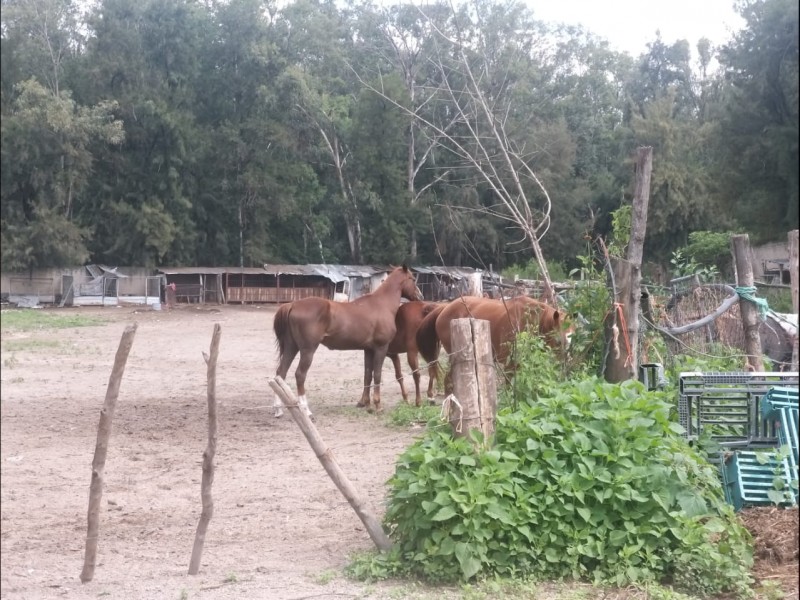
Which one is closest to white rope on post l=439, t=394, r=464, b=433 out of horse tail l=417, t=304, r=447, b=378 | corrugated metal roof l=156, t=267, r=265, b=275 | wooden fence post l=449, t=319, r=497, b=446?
wooden fence post l=449, t=319, r=497, b=446

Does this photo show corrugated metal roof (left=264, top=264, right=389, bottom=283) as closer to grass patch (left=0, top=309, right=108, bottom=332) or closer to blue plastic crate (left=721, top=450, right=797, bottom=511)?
grass patch (left=0, top=309, right=108, bottom=332)

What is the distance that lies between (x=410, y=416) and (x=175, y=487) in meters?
3.23

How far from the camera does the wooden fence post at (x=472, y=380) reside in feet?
14.3

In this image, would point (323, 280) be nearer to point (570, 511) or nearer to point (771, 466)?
point (771, 466)

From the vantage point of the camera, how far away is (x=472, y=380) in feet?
14.4

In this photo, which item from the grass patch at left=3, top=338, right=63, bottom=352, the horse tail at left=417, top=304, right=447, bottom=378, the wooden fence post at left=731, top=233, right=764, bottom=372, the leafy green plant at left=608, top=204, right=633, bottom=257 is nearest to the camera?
the grass patch at left=3, top=338, right=63, bottom=352

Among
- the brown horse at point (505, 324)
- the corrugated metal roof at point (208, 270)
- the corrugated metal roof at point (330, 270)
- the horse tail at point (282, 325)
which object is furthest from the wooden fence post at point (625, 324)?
the corrugated metal roof at point (330, 270)

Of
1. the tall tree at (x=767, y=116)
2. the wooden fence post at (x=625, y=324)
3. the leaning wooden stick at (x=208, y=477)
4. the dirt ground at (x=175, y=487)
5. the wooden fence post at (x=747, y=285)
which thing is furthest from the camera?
the wooden fence post at (x=747, y=285)

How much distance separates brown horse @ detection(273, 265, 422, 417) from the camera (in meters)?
9.07

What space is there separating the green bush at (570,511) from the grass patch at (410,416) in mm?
3964

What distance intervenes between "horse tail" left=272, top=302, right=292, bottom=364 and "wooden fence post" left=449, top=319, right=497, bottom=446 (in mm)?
4777

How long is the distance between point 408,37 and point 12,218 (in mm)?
6663

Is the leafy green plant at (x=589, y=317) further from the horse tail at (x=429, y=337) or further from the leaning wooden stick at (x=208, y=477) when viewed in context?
the horse tail at (x=429, y=337)

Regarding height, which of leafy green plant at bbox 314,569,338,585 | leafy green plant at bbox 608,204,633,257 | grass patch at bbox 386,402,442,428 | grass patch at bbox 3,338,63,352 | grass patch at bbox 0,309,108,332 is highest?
leafy green plant at bbox 608,204,633,257
